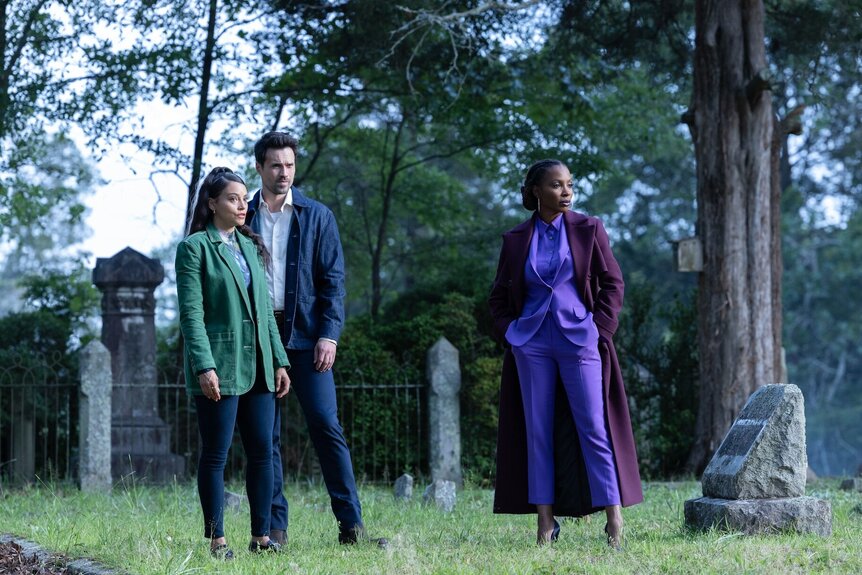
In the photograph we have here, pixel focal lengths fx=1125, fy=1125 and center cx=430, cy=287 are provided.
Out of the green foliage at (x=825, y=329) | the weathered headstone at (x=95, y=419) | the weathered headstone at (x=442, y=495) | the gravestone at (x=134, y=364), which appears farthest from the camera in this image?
the green foliage at (x=825, y=329)

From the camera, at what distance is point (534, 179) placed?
559 cm

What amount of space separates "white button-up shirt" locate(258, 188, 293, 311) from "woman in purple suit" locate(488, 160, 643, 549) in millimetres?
1101

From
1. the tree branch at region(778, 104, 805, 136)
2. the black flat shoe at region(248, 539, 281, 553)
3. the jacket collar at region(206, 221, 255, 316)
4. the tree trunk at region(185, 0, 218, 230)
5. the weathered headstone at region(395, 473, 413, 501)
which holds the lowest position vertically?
the weathered headstone at region(395, 473, 413, 501)

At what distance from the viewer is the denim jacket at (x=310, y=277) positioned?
5.38 metres

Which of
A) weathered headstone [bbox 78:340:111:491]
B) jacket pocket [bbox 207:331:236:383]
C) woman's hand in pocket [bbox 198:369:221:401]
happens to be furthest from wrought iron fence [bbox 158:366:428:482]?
woman's hand in pocket [bbox 198:369:221:401]

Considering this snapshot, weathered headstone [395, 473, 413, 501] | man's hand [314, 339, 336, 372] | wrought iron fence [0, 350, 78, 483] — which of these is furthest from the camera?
wrought iron fence [0, 350, 78, 483]

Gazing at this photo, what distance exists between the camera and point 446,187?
18578 millimetres

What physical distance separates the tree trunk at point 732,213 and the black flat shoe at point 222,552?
6.90 m

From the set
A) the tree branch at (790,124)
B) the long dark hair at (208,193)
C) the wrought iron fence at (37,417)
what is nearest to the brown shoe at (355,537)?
the long dark hair at (208,193)

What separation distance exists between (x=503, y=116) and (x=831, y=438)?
23.1m

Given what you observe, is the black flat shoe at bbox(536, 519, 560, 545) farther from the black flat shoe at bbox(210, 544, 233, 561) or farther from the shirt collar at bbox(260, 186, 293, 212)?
the shirt collar at bbox(260, 186, 293, 212)

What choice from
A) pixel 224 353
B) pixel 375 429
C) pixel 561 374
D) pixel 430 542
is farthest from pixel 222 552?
pixel 375 429

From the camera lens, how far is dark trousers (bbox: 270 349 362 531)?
210 inches

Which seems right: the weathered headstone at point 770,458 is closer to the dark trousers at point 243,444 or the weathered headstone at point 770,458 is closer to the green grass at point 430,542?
the green grass at point 430,542
